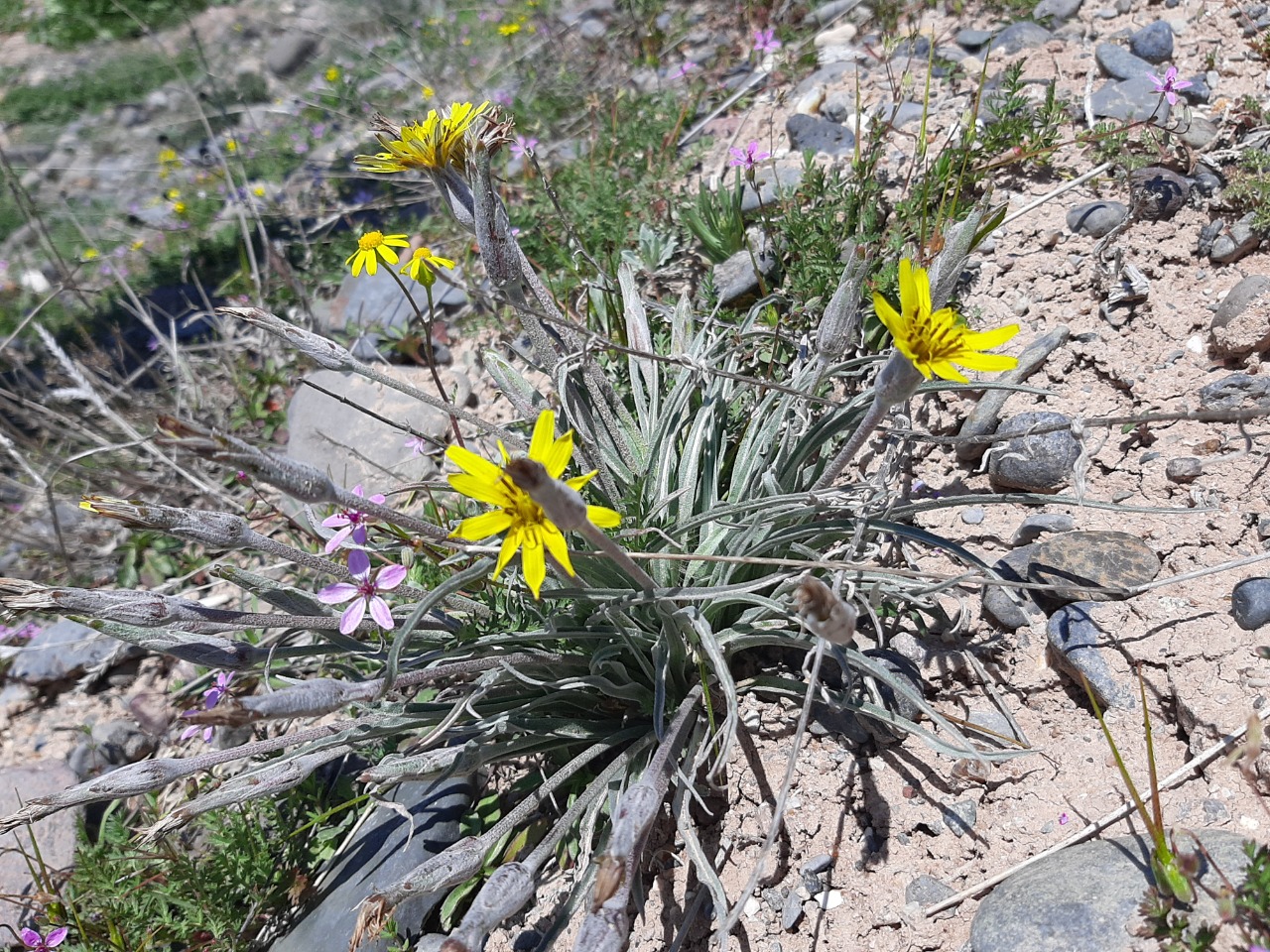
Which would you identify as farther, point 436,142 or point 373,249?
point 373,249

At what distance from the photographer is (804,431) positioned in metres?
2.23

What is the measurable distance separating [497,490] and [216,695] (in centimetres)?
133

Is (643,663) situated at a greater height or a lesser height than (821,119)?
lesser

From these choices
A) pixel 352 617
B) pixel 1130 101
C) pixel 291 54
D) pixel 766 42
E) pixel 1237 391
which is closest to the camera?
pixel 352 617

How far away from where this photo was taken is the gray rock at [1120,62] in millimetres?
3234

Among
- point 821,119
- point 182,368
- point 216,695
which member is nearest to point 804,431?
point 216,695

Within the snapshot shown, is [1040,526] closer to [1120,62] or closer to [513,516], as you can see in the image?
[513,516]

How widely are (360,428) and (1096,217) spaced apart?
112 inches

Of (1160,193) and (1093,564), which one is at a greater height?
(1160,193)

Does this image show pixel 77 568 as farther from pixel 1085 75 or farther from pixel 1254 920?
pixel 1085 75

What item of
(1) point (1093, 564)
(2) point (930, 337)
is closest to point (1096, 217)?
(1) point (1093, 564)

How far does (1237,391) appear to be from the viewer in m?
2.30

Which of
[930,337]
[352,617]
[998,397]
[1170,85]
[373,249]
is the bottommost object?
[998,397]

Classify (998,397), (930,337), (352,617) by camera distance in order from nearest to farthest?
(930,337) < (352,617) < (998,397)
